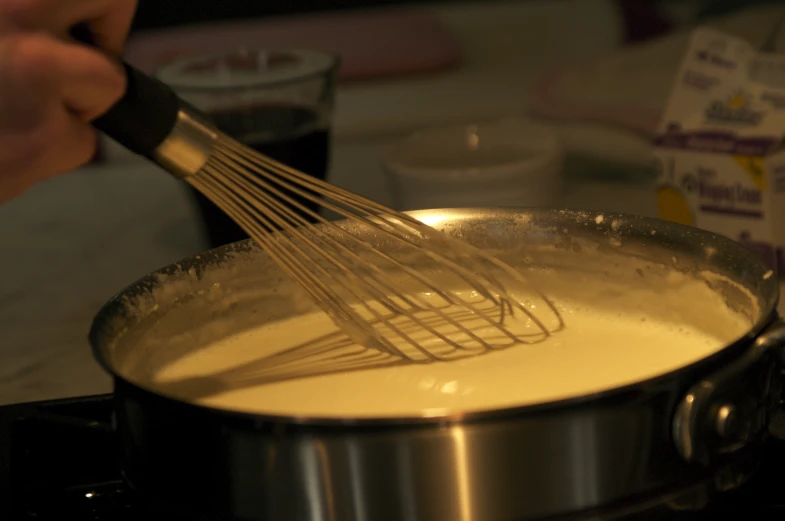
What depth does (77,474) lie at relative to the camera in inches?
22.7

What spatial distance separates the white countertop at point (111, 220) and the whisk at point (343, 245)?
216 millimetres

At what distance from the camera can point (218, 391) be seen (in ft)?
2.03

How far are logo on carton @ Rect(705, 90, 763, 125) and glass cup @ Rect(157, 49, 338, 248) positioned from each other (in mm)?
337

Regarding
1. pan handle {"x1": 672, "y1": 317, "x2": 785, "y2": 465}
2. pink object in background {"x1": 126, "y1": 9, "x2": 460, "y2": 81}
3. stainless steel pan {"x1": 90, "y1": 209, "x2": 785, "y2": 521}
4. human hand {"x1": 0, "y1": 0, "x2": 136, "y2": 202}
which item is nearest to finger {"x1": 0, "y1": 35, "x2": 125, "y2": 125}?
human hand {"x1": 0, "y1": 0, "x2": 136, "y2": 202}

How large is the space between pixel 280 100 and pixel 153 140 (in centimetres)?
39

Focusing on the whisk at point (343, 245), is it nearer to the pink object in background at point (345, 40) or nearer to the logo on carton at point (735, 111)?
the logo on carton at point (735, 111)

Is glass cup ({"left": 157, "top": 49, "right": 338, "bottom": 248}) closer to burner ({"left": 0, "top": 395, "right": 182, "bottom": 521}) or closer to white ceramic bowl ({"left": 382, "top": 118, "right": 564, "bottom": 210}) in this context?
white ceramic bowl ({"left": 382, "top": 118, "right": 564, "bottom": 210})

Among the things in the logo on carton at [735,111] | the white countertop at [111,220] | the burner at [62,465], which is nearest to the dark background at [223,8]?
the white countertop at [111,220]

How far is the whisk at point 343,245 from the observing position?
0.54 metres

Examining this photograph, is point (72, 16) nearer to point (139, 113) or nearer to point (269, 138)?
point (139, 113)

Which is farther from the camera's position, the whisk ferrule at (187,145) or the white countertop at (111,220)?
the white countertop at (111,220)

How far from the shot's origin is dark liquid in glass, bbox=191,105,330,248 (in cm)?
89

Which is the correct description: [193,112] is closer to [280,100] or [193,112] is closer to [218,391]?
[218,391]

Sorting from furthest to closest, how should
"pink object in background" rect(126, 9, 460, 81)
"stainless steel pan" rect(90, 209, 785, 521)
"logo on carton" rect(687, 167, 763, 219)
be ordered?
"pink object in background" rect(126, 9, 460, 81) < "logo on carton" rect(687, 167, 763, 219) < "stainless steel pan" rect(90, 209, 785, 521)
